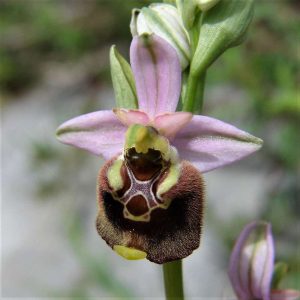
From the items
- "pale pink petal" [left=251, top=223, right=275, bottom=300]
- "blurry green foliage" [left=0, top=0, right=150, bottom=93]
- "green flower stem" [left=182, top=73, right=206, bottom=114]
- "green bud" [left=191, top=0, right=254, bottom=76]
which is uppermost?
"blurry green foliage" [left=0, top=0, right=150, bottom=93]

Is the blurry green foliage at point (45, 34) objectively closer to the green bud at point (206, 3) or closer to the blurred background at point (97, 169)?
the blurred background at point (97, 169)

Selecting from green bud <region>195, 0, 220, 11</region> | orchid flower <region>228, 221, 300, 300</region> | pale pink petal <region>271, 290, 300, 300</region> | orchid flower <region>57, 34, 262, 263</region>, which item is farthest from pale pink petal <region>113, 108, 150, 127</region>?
pale pink petal <region>271, 290, 300, 300</region>

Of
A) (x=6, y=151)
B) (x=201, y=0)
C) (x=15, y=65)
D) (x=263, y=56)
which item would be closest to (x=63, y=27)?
(x=15, y=65)

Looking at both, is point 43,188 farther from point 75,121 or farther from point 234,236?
point 75,121

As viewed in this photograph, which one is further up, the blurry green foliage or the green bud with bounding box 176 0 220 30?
the blurry green foliage

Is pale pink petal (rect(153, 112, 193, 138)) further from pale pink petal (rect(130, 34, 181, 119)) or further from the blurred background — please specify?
the blurred background

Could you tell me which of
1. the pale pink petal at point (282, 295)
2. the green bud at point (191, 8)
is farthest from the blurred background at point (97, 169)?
the green bud at point (191, 8)
